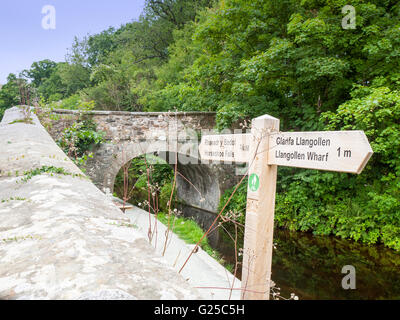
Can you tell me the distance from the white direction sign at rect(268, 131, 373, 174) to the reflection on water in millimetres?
3517

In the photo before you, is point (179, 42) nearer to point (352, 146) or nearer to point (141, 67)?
point (141, 67)

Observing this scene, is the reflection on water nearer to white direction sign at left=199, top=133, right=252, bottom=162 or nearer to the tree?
white direction sign at left=199, top=133, right=252, bottom=162

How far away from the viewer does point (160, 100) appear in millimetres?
13953

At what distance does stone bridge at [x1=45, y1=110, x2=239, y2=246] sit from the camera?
8.16m

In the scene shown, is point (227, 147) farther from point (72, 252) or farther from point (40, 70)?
point (40, 70)

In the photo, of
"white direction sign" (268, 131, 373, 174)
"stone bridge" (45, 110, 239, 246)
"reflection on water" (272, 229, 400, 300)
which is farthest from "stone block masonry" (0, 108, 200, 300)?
"stone bridge" (45, 110, 239, 246)

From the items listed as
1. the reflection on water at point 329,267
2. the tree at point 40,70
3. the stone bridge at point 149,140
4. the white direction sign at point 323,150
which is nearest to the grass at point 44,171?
the white direction sign at point 323,150

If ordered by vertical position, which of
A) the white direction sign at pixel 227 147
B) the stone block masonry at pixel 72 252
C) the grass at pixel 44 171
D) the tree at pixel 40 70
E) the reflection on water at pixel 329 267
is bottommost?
the reflection on water at pixel 329 267

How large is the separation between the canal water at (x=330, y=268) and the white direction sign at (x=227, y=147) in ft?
10.5

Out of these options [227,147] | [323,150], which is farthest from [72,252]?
[227,147]

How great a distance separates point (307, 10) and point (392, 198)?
5.04m

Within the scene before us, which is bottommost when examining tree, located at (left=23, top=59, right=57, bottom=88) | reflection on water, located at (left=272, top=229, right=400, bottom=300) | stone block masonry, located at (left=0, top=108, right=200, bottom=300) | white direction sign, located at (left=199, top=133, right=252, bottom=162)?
reflection on water, located at (left=272, top=229, right=400, bottom=300)

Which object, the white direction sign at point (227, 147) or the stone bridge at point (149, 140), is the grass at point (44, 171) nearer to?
the white direction sign at point (227, 147)

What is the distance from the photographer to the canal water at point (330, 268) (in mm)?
4977
